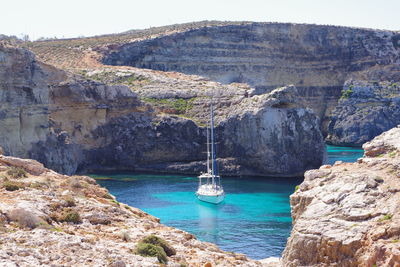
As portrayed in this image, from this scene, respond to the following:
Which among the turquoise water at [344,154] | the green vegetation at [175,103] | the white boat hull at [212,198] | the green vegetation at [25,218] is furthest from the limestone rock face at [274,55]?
the green vegetation at [25,218]

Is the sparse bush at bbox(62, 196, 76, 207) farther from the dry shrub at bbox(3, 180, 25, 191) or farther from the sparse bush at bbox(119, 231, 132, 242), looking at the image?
the sparse bush at bbox(119, 231, 132, 242)

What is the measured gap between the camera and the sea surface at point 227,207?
156 ft

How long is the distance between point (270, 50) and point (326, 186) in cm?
10275

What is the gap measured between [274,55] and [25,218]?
106916 millimetres

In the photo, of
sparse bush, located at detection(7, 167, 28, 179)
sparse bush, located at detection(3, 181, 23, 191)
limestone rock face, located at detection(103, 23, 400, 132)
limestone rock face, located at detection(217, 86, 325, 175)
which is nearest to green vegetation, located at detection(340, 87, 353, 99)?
limestone rock face, located at detection(103, 23, 400, 132)

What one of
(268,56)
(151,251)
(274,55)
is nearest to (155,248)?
(151,251)

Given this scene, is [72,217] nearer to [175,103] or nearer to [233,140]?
[233,140]

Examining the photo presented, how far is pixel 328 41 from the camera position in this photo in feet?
429

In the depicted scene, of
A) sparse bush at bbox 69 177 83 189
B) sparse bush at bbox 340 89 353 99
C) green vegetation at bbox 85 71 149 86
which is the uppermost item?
green vegetation at bbox 85 71 149 86

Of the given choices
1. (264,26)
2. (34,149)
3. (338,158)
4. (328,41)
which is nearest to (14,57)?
(34,149)

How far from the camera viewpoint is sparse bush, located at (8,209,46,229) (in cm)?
2011

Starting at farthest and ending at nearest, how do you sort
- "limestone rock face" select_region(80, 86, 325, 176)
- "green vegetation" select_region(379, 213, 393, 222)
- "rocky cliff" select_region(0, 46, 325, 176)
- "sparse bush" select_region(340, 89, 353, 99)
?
"sparse bush" select_region(340, 89, 353, 99) → "limestone rock face" select_region(80, 86, 325, 176) → "rocky cliff" select_region(0, 46, 325, 176) → "green vegetation" select_region(379, 213, 393, 222)

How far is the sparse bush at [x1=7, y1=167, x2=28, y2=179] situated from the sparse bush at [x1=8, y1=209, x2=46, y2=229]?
234 inches

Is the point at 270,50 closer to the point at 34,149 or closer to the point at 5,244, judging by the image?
the point at 34,149
